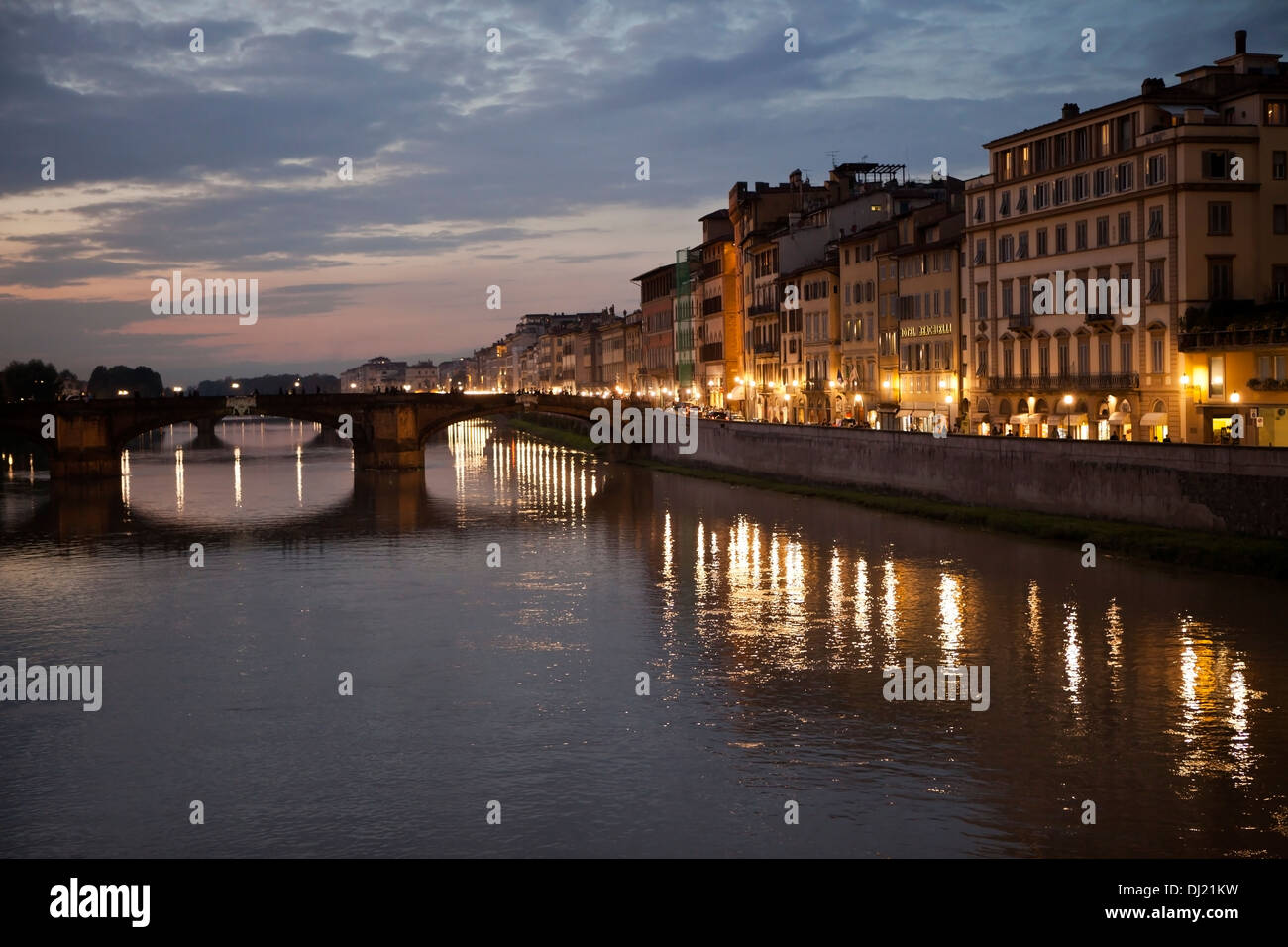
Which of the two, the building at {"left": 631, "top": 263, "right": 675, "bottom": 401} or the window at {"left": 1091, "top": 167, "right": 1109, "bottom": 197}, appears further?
the building at {"left": 631, "top": 263, "right": 675, "bottom": 401}

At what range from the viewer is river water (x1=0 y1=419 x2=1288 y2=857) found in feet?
44.5

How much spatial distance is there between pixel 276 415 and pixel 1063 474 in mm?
46258

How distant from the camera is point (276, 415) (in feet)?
230

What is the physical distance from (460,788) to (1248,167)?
3125cm

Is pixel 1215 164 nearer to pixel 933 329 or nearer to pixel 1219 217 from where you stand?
pixel 1219 217

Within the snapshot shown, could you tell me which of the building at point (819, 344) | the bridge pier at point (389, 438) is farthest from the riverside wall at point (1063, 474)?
the bridge pier at point (389, 438)

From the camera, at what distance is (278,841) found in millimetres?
13312

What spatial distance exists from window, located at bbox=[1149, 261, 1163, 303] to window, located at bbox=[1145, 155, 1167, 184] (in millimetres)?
2190

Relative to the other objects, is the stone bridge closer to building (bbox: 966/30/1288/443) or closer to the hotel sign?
the hotel sign

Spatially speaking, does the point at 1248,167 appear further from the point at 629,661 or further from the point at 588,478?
the point at 588,478

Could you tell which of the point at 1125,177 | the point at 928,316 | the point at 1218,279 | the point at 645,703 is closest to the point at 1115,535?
the point at 1218,279

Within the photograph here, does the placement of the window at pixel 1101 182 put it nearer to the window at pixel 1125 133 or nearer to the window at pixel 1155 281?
the window at pixel 1125 133
